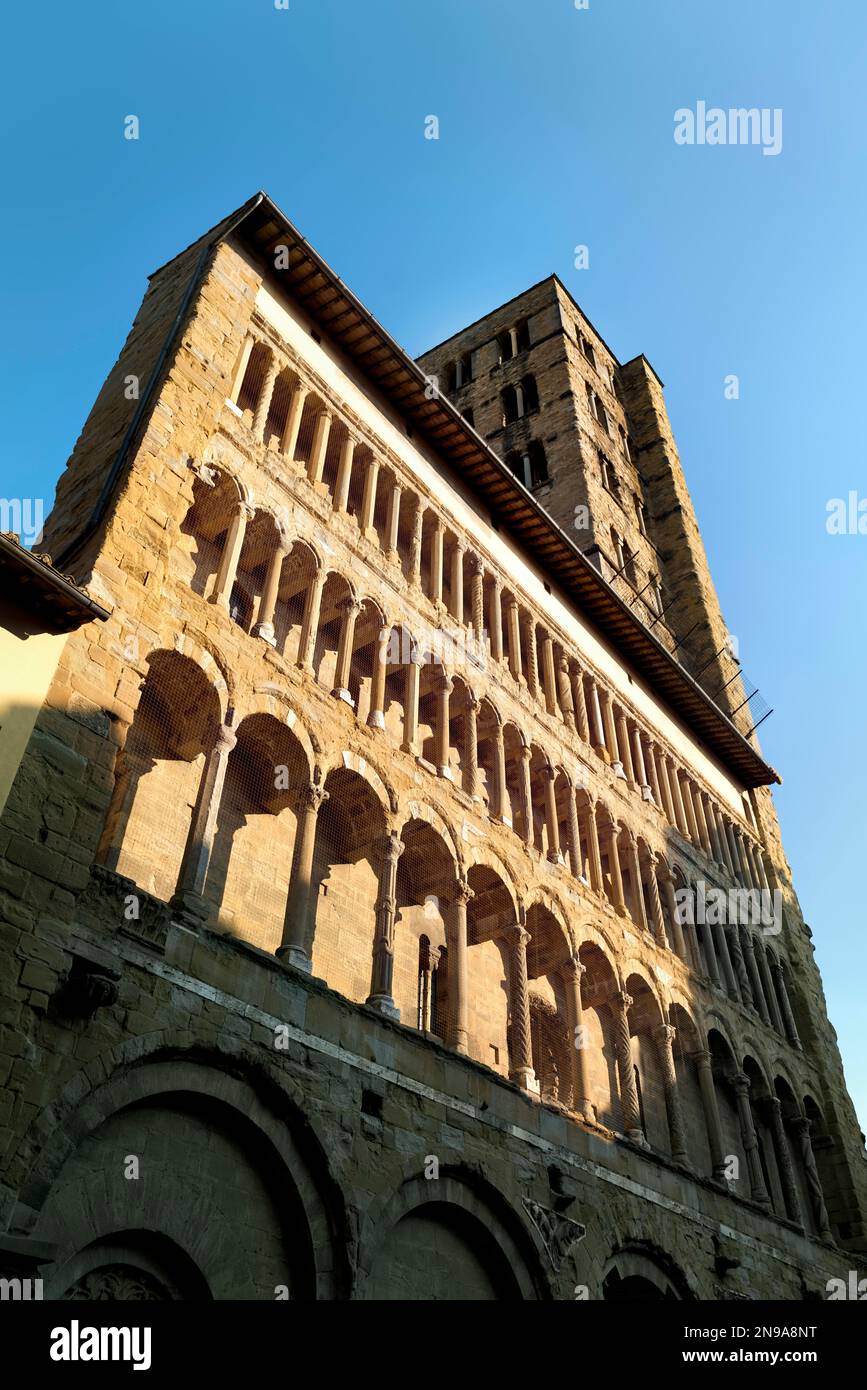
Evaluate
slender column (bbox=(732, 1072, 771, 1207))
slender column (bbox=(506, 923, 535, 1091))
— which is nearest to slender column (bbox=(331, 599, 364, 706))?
slender column (bbox=(506, 923, 535, 1091))

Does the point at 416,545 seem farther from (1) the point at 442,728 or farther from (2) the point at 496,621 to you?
(1) the point at 442,728

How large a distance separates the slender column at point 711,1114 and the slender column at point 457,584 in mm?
9446

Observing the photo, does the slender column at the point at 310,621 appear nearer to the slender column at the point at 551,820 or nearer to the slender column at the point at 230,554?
the slender column at the point at 230,554

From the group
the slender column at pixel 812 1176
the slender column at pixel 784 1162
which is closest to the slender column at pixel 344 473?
the slender column at pixel 784 1162

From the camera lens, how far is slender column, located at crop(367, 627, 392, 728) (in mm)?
15711

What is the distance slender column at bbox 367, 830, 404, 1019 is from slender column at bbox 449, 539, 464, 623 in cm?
584

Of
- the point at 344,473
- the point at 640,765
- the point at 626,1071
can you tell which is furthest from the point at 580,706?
the point at 626,1071

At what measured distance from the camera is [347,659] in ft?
52.1

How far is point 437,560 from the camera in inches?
776

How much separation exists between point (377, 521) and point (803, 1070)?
1607 cm

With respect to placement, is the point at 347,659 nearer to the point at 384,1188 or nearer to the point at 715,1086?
the point at 384,1188

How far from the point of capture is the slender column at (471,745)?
1739 cm

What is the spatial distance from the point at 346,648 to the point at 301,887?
4.28 metres
